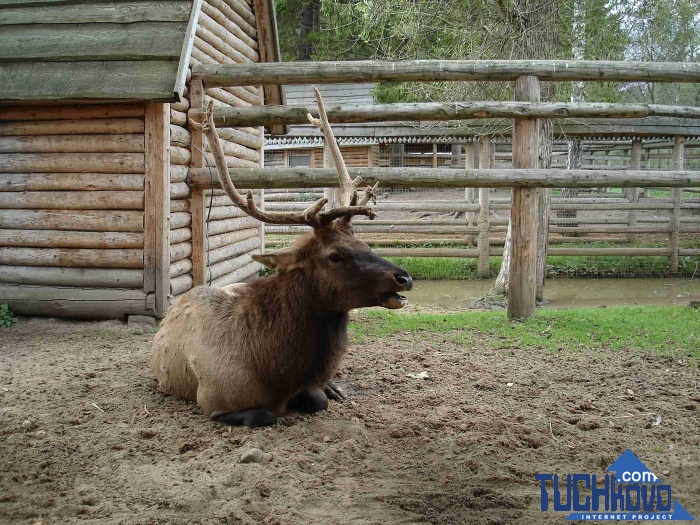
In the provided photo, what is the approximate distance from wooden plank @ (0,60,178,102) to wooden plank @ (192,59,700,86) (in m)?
0.95

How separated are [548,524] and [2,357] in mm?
5167

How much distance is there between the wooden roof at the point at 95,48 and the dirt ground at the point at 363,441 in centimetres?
291

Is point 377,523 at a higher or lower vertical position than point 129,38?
lower

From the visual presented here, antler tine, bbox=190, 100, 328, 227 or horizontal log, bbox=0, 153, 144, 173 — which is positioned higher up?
horizontal log, bbox=0, 153, 144, 173

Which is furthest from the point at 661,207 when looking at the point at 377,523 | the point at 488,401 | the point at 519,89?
the point at 377,523

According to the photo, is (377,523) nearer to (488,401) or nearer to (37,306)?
(488,401)

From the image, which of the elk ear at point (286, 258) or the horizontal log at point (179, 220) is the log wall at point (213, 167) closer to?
the horizontal log at point (179, 220)

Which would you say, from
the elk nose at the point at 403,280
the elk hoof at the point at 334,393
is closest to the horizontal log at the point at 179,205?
the elk hoof at the point at 334,393

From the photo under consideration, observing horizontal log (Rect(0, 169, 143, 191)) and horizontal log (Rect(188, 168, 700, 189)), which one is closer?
horizontal log (Rect(188, 168, 700, 189))

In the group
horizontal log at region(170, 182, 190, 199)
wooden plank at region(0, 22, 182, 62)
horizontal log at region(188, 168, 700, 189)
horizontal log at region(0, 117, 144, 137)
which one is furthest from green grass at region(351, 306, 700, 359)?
wooden plank at region(0, 22, 182, 62)

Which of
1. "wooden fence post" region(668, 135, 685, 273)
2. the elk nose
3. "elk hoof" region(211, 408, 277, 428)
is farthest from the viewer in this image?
"wooden fence post" region(668, 135, 685, 273)

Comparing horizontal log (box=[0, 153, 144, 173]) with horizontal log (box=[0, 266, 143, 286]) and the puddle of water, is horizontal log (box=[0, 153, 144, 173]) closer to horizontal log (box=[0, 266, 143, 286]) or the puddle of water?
horizontal log (box=[0, 266, 143, 286])

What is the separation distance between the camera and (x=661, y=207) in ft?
49.3

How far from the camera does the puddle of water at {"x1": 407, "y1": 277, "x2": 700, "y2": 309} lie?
37.4ft
